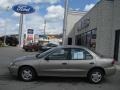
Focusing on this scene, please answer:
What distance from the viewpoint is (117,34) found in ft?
74.6

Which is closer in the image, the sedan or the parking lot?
the parking lot

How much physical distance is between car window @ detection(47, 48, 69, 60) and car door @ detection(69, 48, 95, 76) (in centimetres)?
22

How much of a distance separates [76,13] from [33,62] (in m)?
44.2

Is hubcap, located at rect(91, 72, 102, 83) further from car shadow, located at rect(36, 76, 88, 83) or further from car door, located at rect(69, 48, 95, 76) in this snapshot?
car shadow, located at rect(36, 76, 88, 83)

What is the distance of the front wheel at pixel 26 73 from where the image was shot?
Answer: 37.8 ft

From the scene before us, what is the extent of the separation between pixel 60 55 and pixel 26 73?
152 cm

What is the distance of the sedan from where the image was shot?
11469mm

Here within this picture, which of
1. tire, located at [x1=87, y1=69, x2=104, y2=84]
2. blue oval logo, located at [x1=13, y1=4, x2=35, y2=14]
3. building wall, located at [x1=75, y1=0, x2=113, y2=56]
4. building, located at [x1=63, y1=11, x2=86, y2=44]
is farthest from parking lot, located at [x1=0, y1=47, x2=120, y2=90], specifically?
blue oval logo, located at [x1=13, y1=4, x2=35, y2=14]

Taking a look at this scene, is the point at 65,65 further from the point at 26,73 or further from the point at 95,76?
the point at 26,73

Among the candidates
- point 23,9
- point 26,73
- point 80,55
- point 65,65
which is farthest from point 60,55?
point 23,9

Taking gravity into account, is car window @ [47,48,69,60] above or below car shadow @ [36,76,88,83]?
above

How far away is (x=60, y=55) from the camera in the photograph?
11.7 m

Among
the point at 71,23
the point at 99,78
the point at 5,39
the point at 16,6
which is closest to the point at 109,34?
the point at 99,78

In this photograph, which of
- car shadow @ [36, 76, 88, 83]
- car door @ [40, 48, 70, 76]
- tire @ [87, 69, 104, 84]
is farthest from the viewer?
car shadow @ [36, 76, 88, 83]
